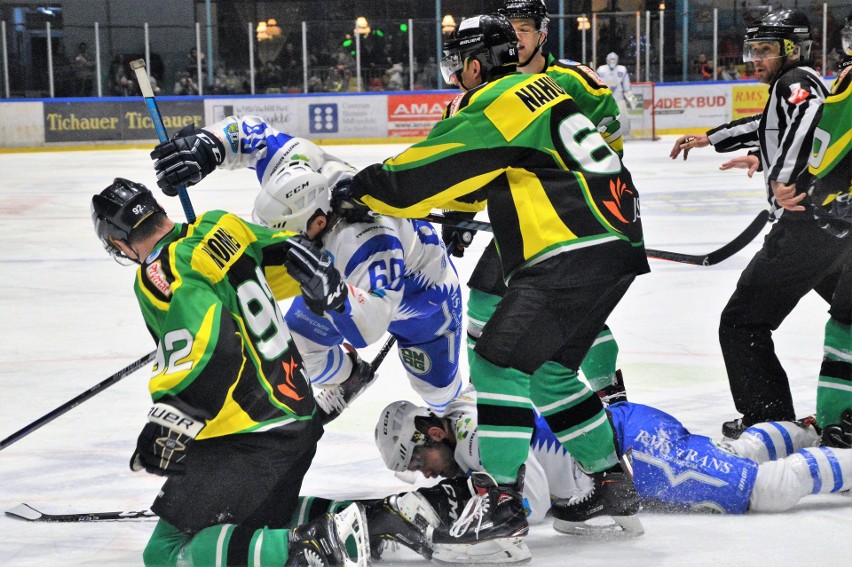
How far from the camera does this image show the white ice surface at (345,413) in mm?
2584

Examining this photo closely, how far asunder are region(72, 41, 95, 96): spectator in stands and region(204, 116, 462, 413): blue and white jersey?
1240 cm

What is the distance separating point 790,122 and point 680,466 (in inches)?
43.9

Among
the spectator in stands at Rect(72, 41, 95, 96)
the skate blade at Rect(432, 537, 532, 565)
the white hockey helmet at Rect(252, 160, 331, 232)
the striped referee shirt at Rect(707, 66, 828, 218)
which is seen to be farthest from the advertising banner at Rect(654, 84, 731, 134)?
the skate blade at Rect(432, 537, 532, 565)

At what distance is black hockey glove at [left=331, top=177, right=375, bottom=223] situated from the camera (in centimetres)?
267

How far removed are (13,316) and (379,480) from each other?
113 inches

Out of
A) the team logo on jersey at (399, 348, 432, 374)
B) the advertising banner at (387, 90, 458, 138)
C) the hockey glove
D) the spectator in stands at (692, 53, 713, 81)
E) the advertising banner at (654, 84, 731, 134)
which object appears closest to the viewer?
the hockey glove

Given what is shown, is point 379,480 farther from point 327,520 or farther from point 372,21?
point 372,21

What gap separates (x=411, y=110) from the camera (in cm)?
1562

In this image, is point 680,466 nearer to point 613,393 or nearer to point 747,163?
point 613,393

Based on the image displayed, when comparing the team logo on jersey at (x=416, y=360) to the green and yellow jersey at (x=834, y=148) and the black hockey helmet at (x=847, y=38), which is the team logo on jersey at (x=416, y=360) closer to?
the green and yellow jersey at (x=834, y=148)

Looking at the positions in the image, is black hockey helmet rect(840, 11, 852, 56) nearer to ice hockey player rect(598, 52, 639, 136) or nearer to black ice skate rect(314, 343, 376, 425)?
black ice skate rect(314, 343, 376, 425)

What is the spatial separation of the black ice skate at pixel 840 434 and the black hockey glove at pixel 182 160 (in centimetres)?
188

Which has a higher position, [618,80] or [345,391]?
[618,80]

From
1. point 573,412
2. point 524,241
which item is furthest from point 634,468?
point 524,241
